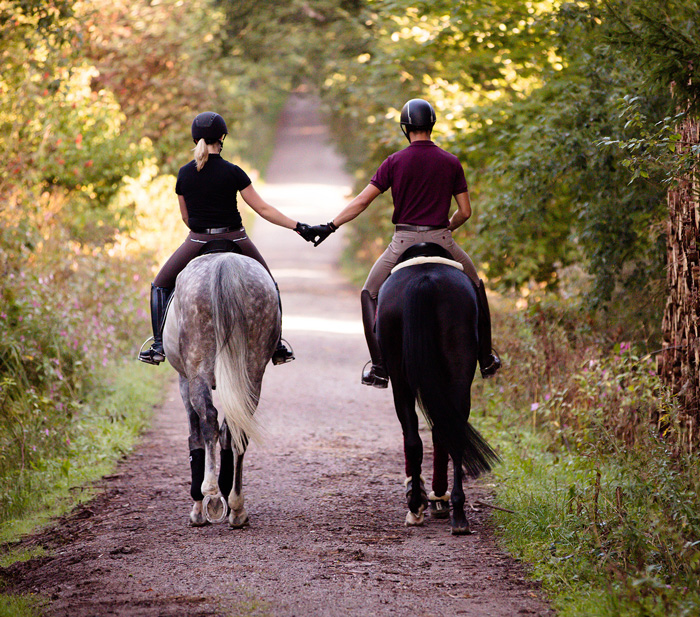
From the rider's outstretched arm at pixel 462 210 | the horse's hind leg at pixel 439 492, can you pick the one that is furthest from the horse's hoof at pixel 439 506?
the rider's outstretched arm at pixel 462 210

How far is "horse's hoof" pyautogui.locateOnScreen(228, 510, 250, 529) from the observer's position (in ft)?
20.1

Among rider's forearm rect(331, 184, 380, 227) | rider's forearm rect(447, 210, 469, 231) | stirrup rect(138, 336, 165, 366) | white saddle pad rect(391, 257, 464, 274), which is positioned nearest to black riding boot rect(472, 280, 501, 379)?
white saddle pad rect(391, 257, 464, 274)

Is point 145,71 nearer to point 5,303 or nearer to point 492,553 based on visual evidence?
point 5,303

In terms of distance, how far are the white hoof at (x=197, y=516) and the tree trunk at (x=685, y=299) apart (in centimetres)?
338

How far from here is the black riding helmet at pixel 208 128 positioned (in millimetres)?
6340

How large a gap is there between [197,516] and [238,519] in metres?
0.30

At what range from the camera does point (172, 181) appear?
20.8 m

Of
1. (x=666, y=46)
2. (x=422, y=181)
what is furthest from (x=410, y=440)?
(x=666, y=46)

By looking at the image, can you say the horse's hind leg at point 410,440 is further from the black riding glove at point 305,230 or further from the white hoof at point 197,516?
the black riding glove at point 305,230

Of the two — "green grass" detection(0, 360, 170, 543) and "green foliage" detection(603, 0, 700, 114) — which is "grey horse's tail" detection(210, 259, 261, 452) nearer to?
"green grass" detection(0, 360, 170, 543)

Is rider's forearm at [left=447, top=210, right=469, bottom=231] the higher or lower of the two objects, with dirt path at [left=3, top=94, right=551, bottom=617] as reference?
higher

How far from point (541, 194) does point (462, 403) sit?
4.03m

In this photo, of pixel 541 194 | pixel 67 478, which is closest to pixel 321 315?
pixel 541 194

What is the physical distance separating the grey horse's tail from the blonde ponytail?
0.79 m
